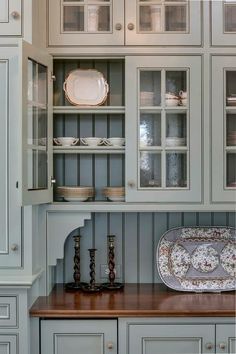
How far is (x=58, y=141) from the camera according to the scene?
2826 millimetres

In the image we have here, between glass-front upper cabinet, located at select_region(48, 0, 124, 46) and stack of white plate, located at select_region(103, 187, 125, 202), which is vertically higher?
glass-front upper cabinet, located at select_region(48, 0, 124, 46)

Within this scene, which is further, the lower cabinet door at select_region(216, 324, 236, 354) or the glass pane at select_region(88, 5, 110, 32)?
the glass pane at select_region(88, 5, 110, 32)

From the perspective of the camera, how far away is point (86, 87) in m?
2.86

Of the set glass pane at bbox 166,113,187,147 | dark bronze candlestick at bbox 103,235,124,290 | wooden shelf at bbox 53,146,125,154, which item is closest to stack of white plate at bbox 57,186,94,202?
wooden shelf at bbox 53,146,125,154

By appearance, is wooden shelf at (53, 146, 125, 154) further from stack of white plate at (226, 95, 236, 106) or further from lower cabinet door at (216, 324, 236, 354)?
lower cabinet door at (216, 324, 236, 354)

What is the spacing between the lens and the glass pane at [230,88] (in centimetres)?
272

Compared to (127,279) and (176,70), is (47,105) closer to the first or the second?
(176,70)

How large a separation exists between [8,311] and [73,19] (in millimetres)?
1550

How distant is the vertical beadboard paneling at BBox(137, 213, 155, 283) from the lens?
300cm

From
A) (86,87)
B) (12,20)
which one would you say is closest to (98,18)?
(86,87)

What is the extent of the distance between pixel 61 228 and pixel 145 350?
774 millimetres

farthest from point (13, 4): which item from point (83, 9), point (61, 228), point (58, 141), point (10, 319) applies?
point (10, 319)

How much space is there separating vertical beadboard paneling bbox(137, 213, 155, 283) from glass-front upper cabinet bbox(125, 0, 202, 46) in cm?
101

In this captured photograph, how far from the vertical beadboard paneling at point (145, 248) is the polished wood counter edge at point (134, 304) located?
0.11 m
